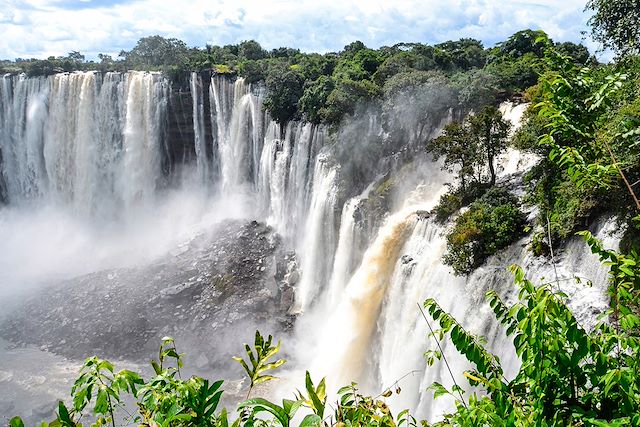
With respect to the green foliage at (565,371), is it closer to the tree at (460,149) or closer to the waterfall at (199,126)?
the tree at (460,149)

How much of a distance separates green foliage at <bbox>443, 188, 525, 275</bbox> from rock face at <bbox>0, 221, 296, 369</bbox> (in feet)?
38.4

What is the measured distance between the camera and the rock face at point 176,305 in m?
22.6

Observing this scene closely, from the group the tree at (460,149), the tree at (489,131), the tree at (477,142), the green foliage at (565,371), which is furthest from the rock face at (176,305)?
the green foliage at (565,371)

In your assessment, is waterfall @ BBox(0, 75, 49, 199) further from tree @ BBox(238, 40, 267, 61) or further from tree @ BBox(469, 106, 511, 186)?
tree @ BBox(469, 106, 511, 186)

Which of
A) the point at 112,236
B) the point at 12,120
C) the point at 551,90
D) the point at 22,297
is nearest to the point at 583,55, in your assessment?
the point at 551,90

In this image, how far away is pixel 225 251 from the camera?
94.6 ft

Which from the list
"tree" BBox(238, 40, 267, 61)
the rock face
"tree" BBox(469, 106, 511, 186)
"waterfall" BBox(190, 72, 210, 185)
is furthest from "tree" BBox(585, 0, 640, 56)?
"tree" BBox(238, 40, 267, 61)

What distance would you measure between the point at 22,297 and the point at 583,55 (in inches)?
1381

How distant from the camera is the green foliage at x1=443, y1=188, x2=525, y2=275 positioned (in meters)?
12.5

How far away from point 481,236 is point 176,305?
57.4 ft

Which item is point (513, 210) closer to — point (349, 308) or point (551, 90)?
point (349, 308)

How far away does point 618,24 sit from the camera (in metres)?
13.2

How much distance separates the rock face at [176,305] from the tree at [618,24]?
16.5 metres

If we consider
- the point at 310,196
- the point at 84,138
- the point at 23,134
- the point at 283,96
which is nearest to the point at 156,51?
the point at 84,138
